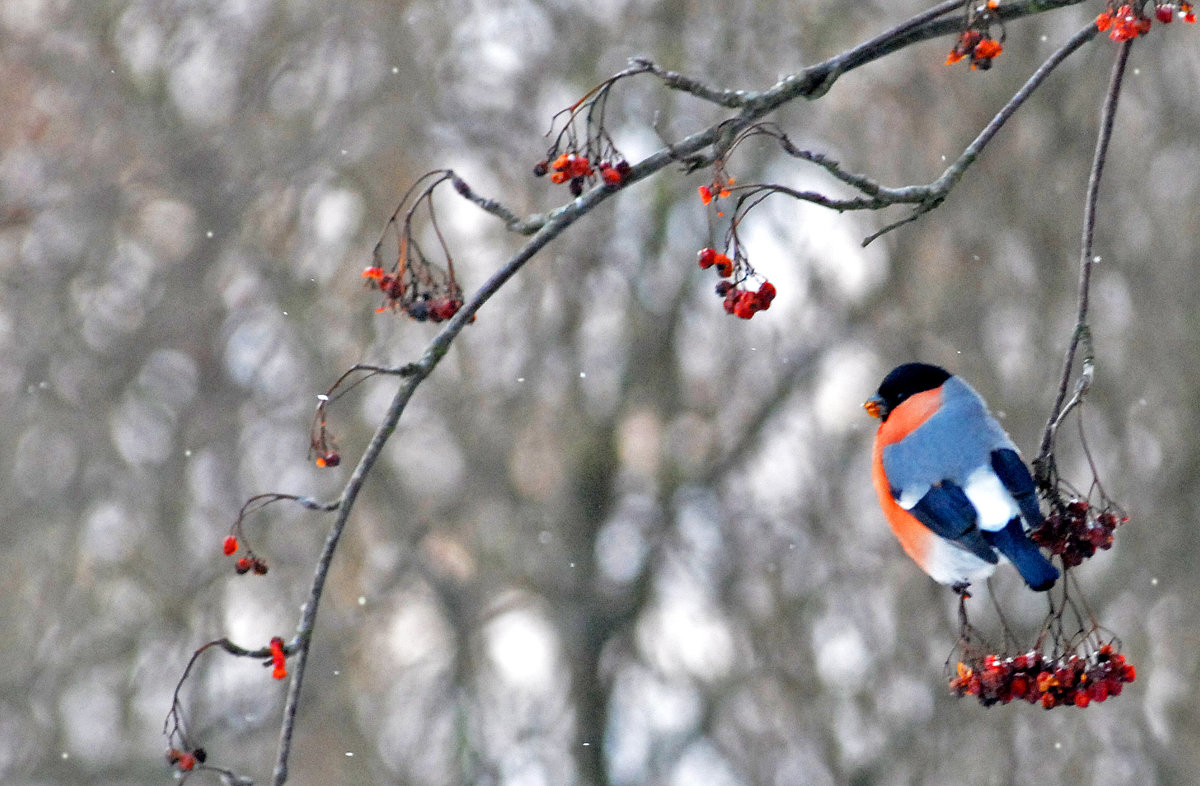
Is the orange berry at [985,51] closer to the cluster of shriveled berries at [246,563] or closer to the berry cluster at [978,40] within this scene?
the berry cluster at [978,40]

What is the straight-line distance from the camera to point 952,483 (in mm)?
2328

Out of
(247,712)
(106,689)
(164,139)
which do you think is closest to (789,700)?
(247,712)

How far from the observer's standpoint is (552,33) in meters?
6.94

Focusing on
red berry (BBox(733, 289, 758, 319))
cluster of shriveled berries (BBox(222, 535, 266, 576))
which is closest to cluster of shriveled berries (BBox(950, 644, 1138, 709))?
red berry (BBox(733, 289, 758, 319))

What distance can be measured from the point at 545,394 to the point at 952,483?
15.8ft

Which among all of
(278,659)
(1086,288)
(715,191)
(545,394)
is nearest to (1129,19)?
(1086,288)

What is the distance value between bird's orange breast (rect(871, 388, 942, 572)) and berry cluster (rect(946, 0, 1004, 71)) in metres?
0.86

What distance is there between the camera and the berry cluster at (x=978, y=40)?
1.80 meters

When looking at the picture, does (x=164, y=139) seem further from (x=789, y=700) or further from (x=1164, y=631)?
(x=1164, y=631)

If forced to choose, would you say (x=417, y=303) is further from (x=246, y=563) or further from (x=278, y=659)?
(x=278, y=659)

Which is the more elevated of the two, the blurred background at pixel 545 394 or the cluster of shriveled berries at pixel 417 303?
the blurred background at pixel 545 394

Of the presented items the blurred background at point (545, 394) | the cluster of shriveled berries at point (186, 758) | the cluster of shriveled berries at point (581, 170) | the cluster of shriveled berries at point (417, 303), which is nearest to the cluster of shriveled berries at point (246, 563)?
the cluster of shriveled berries at point (186, 758)

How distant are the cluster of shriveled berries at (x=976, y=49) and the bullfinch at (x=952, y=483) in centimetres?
A: 68

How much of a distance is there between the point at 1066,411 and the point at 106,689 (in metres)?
6.41
